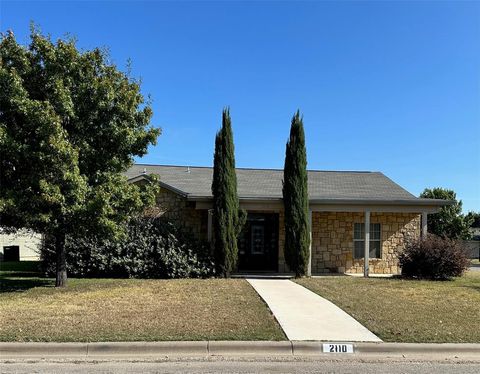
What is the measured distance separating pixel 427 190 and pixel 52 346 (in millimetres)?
28508

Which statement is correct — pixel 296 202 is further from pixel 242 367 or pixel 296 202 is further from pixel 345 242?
pixel 242 367

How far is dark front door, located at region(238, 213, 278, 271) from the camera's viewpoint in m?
19.1

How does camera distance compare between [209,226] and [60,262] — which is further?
[209,226]

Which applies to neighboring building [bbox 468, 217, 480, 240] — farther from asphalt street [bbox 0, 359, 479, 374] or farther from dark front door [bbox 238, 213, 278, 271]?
asphalt street [bbox 0, 359, 479, 374]

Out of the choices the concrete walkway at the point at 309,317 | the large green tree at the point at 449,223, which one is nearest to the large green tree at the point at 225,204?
the concrete walkway at the point at 309,317

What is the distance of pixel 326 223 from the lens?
741 inches

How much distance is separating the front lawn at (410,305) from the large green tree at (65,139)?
581cm

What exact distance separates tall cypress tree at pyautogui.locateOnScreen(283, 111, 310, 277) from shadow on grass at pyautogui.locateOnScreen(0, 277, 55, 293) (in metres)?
7.52

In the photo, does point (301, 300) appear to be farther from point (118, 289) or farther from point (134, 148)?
point (134, 148)

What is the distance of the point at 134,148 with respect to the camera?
1265 centimetres

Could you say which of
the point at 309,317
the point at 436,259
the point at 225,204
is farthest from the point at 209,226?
the point at 309,317

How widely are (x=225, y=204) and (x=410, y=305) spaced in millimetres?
7144

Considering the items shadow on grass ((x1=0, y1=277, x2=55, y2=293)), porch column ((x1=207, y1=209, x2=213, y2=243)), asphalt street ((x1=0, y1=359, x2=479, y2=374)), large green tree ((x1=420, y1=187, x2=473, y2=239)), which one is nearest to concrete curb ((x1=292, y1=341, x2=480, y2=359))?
asphalt street ((x1=0, y1=359, x2=479, y2=374))

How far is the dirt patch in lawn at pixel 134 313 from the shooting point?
734cm
